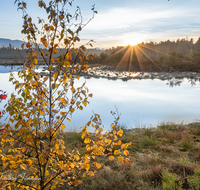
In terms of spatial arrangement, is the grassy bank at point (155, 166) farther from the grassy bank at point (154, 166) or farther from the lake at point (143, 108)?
the lake at point (143, 108)

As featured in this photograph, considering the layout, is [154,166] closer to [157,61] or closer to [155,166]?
[155,166]

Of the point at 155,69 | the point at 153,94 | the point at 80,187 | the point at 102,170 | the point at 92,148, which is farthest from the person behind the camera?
the point at 155,69

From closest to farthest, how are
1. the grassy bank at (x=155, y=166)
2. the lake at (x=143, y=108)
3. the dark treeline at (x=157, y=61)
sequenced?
the grassy bank at (x=155, y=166), the lake at (x=143, y=108), the dark treeline at (x=157, y=61)

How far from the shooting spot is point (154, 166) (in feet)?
13.9

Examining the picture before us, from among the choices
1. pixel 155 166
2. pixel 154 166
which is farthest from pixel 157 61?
pixel 155 166

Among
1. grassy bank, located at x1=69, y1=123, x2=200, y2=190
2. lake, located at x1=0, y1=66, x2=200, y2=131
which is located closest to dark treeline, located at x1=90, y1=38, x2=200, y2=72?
lake, located at x1=0, y1=66, x2=200, y2=131

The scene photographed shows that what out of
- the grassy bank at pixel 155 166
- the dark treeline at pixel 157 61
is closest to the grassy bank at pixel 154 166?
the grassy bank at pixel 155 166

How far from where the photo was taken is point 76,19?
6.50 feet

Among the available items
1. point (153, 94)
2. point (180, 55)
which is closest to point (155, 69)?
point (180, 55)

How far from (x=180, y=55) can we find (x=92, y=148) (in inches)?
1471

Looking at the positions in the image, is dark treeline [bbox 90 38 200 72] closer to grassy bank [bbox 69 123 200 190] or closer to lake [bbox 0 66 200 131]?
lake [bbox 0 66 200 131]

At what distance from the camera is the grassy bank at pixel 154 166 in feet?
11.5

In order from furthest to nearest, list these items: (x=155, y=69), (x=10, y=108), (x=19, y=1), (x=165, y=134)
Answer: (x=155, y=69)
(x=165, y=134)
(x=19, y=1)
(x=10, y=108)

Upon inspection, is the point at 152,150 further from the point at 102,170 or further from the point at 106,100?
the point at 106,100
